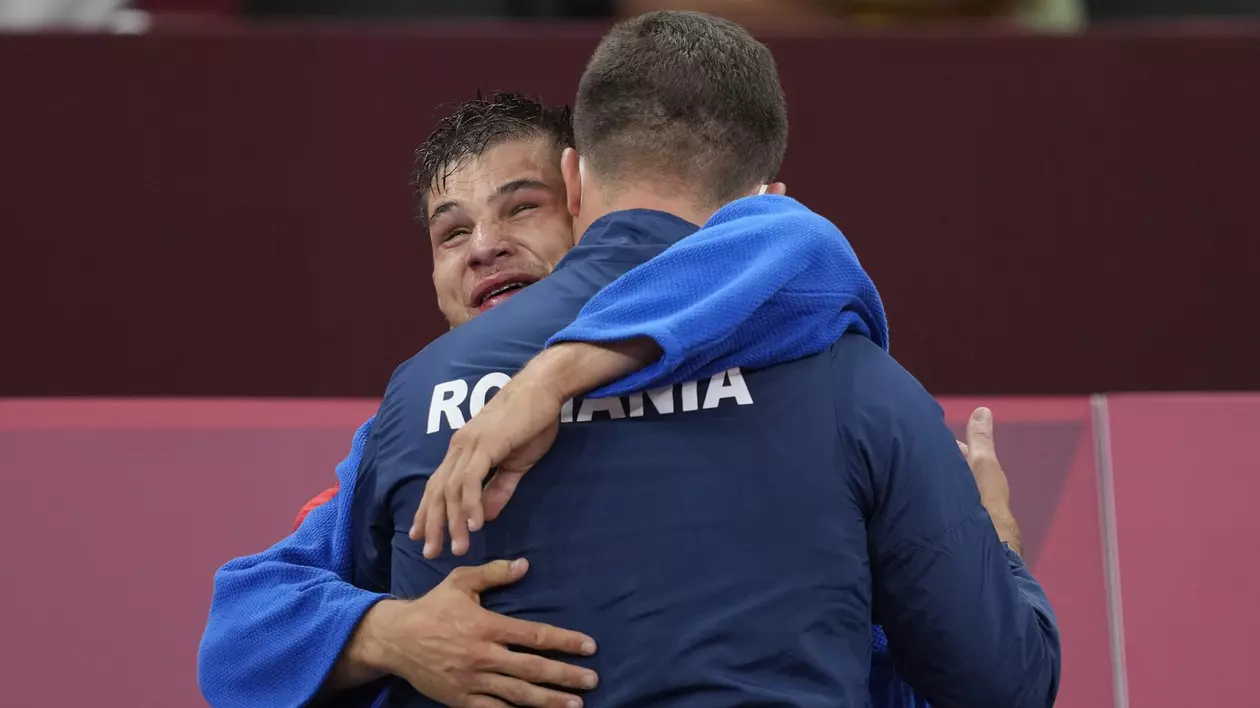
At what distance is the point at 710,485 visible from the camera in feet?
2.60

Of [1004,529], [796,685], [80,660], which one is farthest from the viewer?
[80,660]

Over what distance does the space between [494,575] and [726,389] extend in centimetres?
16

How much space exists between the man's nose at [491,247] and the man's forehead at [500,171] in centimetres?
3

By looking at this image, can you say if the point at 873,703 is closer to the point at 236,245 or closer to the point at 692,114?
the point at 692,114

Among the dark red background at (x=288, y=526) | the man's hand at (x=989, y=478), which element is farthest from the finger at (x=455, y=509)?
the dark red background at (x=288, y=526)

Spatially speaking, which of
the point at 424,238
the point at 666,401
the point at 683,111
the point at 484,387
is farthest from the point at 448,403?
the point at 424,238

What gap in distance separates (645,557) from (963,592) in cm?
18

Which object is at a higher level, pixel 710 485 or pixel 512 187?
pixel 512 187

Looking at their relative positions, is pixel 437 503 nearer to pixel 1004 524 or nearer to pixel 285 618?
pixel 285 618

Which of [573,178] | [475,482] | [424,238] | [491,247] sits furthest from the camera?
[424,238]

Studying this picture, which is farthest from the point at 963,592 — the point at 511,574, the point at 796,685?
the point at 511,574

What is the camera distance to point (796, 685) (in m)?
0.78

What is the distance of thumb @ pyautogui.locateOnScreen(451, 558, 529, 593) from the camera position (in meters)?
0.80

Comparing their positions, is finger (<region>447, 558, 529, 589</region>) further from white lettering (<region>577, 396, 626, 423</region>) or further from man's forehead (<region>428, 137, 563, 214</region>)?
man's forehead (<region>428, 137, 563, 214</region>)
